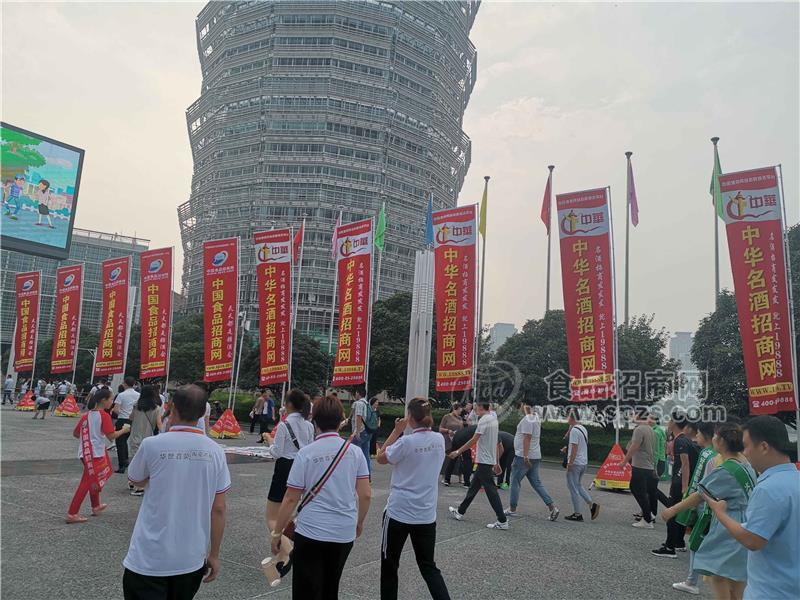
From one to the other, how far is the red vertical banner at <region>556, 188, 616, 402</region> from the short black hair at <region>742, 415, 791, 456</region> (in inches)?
460

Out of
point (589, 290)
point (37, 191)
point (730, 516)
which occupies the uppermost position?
point (37, 191)

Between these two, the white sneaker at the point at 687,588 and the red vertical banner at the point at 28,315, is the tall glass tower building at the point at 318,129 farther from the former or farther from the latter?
the white sneaker at the point at 687,588

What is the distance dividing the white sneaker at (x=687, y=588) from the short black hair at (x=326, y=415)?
174 inches

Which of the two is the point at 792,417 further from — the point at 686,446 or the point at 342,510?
the point at 342,510

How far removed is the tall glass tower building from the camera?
65.8 metres

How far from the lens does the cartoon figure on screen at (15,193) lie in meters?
9.46

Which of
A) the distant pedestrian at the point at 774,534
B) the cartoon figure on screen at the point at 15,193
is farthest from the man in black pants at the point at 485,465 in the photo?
the cartoon figure on screen at the point at 15,193

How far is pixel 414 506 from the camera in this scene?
4707mm

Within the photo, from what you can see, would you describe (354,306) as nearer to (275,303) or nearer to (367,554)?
(275,303)

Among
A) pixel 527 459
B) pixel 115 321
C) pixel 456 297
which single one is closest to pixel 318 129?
pixel 115 321

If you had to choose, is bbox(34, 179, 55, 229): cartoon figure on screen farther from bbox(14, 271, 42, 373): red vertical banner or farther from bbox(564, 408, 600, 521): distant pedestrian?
bbox(14, 271, 42, 373): red vertical banner

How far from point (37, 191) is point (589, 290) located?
40.5 ft

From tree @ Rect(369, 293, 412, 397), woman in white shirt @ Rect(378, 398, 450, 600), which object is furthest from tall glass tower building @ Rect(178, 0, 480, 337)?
woman in white shirt @ Rect(378, 398, 450, 600)

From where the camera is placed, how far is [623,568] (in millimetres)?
6652
